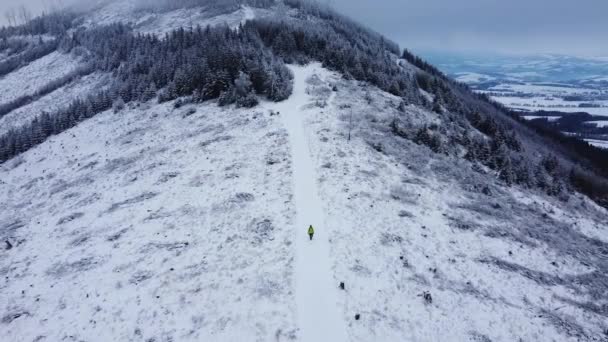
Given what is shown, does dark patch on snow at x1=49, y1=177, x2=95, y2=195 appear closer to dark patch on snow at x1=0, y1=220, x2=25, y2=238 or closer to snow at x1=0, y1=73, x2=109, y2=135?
dark patch on snow at x1=0, y1=220, x2=25, y2=238

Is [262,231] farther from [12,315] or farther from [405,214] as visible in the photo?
[12,315]

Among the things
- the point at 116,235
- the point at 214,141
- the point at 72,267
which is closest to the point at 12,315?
the point at 72,267

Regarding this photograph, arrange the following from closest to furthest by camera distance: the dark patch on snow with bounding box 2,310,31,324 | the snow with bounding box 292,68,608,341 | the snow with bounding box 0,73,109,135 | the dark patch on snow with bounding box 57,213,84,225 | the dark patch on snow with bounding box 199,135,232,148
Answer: the snow with bounding box 292,68,608,341
the dark patch on snow with bounding box 2,310,31,324
the dark patch on snow with bounding box 57,213,84,225
the dark patch on snow with bounding box 199,135,232,148
the snow with bounding box 0,73,109,135

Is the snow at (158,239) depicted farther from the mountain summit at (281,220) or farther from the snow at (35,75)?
the snow at (35,75)

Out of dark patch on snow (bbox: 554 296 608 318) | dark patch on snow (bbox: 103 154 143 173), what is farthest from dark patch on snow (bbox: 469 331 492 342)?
dark patch on snow (bbox: 103 154 143 173)

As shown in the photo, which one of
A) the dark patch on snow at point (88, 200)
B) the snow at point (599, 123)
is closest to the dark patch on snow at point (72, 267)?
the dark patch on snow at point (88, 200)

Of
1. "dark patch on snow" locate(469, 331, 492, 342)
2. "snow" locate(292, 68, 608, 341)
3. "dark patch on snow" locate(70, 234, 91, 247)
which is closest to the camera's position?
"dark patch on snow" locate(469, 331, 492, 342)
